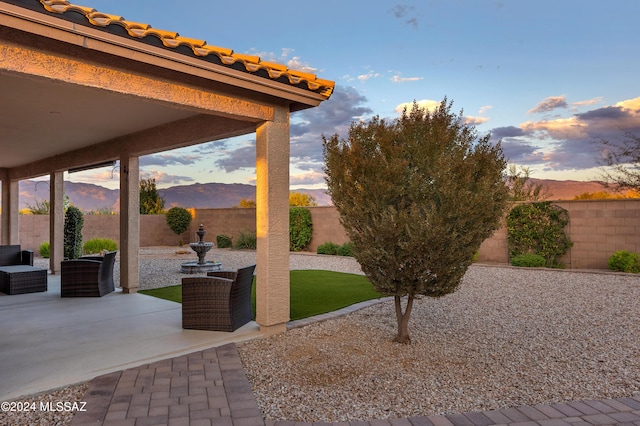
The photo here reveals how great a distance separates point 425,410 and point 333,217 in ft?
45.2

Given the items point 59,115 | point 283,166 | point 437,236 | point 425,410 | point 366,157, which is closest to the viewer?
point 425,410

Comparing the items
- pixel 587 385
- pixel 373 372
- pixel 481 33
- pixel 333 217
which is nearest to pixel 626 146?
pixel 481 33

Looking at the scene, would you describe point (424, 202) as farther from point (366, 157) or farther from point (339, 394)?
point (339, 394)

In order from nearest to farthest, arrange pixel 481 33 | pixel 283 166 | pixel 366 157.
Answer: pixel 366 157
pixel 283 166
pixel 481 33

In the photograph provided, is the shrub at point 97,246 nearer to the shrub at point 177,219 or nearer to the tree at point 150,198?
the shrub at point 177,219

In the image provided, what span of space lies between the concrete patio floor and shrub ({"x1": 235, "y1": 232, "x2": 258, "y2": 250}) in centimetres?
1161

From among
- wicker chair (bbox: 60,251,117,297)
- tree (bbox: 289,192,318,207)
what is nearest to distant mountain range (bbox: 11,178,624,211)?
tree (bbox: 289,192,318,207)

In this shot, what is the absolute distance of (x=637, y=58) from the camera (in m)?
11.0

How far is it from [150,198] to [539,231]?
67.5 ft

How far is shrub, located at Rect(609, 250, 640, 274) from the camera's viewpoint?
10.7m

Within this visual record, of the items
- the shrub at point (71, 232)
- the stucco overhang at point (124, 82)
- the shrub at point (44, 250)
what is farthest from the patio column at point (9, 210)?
the stucco overhang at point (124, 82)

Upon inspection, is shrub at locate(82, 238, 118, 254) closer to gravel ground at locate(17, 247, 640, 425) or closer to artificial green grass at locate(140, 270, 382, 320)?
artificial green grass at locate(140, 270, 382, 320)

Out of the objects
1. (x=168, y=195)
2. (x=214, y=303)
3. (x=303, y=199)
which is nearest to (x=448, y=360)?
(x=214, y=303)

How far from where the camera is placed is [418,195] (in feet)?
14.5
